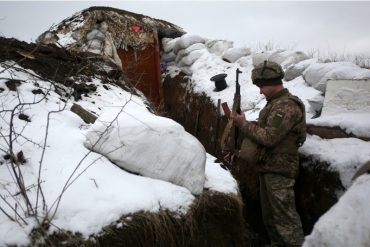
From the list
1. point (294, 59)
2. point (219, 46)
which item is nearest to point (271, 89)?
point (294, 59)

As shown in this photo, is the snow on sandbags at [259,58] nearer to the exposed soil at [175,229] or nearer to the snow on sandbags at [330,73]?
the snow on sandbags at [330,73]

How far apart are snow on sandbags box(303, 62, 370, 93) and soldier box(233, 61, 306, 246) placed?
4.05 ft

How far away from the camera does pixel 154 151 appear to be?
234 centimetres

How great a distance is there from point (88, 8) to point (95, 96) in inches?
157

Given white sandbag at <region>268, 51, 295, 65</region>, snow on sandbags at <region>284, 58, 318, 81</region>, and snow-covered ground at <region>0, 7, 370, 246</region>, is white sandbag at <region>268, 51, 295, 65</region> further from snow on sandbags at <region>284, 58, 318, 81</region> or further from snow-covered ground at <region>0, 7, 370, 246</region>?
snow-covered ground at <region>0, 7, 370, 246</region>

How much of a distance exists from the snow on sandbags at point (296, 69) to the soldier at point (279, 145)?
223 cm

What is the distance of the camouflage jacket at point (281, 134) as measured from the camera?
2.77 m

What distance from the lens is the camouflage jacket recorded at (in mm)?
2773

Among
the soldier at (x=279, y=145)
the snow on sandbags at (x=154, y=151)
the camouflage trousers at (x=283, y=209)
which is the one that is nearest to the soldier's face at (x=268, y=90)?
the soldier at (x=279, y=145)

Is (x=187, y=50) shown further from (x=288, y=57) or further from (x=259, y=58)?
(x=288, y=57)

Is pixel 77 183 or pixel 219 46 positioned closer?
pixel 77 183

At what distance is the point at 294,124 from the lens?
280 cm

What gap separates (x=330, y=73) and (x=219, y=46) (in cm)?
371

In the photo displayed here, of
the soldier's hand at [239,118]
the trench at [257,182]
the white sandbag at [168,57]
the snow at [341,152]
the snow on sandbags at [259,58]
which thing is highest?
the snow on sandbags at [259,58]
